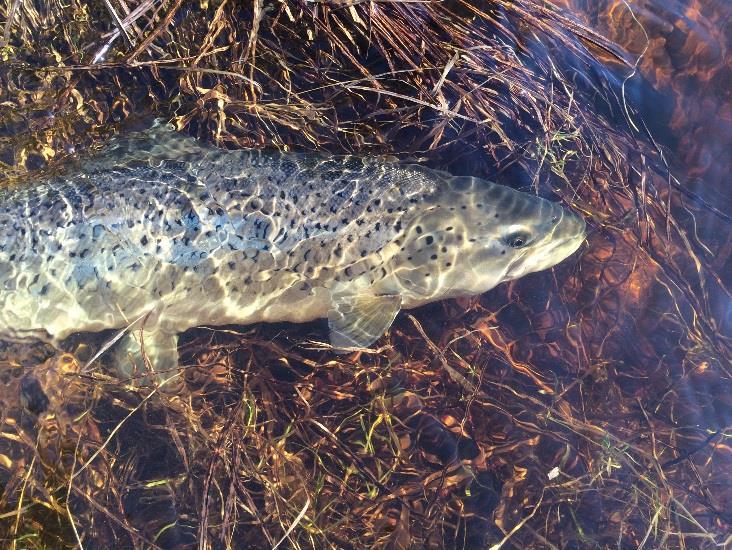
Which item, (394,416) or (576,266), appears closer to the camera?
(394,416)

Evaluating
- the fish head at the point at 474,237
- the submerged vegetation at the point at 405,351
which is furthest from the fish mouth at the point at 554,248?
the submerged vegetation at the point at 405,351

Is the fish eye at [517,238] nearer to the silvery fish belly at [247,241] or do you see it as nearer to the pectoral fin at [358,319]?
the silvery fish belly at [247,241]

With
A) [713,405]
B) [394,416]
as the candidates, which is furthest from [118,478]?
[713,405]

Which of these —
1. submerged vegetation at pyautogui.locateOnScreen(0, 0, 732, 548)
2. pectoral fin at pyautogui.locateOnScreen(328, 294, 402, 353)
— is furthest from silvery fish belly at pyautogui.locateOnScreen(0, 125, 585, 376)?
submerged vegetation at pyautogui.locateOnScreen(0, 0, 732, 548)

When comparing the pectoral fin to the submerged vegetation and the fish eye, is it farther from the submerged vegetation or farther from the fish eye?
the fish eye

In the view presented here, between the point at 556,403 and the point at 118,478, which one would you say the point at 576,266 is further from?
the point at 118,478

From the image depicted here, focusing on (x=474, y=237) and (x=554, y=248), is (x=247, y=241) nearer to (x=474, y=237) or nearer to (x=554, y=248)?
(x=474, y=237)

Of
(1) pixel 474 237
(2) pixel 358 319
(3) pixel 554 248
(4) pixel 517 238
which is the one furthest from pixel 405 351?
(3) pixel 554 248
